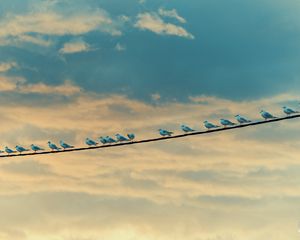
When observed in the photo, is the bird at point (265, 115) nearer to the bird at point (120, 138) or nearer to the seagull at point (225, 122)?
the seagull at point (225, 122)

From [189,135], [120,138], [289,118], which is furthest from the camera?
[120,138]

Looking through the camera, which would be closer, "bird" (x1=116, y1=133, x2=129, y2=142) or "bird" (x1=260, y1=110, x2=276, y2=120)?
"bird" (x1=260, y1=110, x2=276, y2=120)

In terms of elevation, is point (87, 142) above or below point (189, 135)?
above

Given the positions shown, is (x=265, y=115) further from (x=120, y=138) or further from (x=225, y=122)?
(x=120, y=138)

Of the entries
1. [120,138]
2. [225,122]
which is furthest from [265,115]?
[120,138]

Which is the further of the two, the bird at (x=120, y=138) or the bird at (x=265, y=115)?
the bird at (x=120, y=138)

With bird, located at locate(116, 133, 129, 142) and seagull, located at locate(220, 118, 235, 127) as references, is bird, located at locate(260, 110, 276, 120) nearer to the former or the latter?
seagull, located at locate(220, 118, 235, 127)

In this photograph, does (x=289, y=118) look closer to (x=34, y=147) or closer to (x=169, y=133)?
(x=169, y=133)

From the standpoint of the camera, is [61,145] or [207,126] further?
[61,145]

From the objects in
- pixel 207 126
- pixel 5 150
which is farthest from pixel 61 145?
pixel 207 126

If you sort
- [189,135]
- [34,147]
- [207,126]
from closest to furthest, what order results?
[189,135] < [207,126] < [34,147]

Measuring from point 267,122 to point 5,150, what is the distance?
50730 mm

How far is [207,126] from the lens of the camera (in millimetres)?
93250

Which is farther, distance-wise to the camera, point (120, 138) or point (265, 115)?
point (120, 138)
